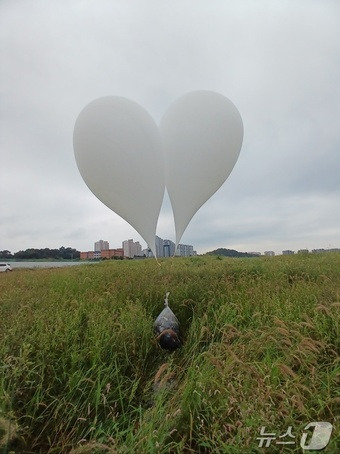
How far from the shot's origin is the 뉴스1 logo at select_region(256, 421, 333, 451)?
1.66 meters

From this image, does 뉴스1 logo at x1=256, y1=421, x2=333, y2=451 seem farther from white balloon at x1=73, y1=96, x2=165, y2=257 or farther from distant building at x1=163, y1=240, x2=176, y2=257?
distant building at x1=163, y1=240, x2=176, y2=257

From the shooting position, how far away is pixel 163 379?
1971mm

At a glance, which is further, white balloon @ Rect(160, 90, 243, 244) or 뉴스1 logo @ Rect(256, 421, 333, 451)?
white balloon @ Rect(160, 90, 243, 244)

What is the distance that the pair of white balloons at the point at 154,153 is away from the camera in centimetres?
389

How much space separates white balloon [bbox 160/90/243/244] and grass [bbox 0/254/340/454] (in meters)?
1.54

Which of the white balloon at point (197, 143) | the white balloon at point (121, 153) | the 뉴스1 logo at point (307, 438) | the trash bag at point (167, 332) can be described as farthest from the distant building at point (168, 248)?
the 뉴스1 logo at point (307, 438)

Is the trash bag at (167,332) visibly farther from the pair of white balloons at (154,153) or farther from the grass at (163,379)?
the pair of white balloons at (154,153)

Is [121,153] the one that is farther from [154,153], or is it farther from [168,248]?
[168,248]

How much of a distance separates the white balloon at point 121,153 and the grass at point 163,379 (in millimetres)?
1424

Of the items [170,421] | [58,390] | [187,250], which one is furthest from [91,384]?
[187,250]

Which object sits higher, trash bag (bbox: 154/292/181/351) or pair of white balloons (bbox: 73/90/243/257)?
pair of white balloons (bbox: 73/90/243/257)

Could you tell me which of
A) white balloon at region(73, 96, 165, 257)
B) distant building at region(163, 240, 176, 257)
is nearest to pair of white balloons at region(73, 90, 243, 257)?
white balloon at region(73, 96, 165, 257)

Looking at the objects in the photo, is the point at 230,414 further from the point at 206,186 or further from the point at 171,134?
the point at 171,134

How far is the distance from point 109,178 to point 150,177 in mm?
518
